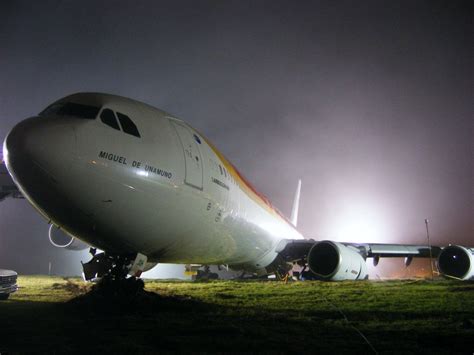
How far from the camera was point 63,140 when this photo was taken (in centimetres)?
571

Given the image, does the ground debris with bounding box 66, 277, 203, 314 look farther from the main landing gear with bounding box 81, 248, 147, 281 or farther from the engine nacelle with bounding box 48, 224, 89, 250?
the engine nacelle with bounding box 48, 224, 89, 250

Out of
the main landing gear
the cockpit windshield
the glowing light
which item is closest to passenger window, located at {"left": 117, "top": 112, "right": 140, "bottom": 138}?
the cockpit windshield

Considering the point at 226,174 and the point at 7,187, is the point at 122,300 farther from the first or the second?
the point at 7,187

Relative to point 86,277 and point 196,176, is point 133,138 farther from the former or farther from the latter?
point 86,277

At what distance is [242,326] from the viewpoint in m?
5.97

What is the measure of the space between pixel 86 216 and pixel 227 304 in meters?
4.04

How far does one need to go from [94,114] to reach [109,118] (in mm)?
236

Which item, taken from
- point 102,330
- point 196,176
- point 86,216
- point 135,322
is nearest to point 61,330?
point 102,330

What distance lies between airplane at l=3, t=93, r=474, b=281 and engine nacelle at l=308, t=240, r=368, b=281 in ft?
12.3

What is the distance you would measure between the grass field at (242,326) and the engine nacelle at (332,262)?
2.91 meters

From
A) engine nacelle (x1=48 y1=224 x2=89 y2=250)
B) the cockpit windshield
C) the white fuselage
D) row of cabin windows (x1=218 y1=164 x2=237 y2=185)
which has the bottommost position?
engine nacelle (x1=48 y1=224 x2=89 y2=250)

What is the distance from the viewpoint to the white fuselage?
5691 millimetres

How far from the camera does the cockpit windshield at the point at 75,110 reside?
640cm

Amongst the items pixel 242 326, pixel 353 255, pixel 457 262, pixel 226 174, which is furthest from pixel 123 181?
pixel 457 262
